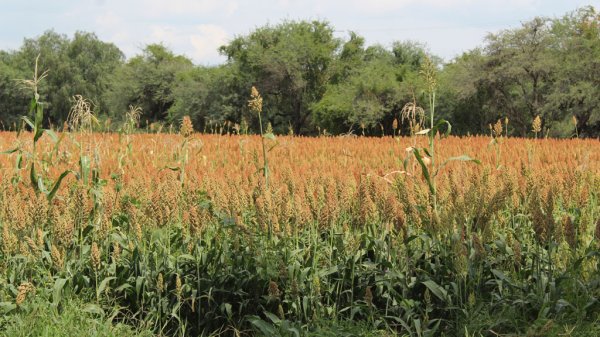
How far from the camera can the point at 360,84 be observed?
1517 inches

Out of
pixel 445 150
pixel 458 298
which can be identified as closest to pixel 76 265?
pixel 458 298

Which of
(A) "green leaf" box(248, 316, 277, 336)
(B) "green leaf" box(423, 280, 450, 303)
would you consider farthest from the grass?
(B) "green leaf" box(423, 280, 450, 303)

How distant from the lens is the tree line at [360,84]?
3481 centimetres

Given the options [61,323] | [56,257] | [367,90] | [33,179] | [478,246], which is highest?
[367,90]

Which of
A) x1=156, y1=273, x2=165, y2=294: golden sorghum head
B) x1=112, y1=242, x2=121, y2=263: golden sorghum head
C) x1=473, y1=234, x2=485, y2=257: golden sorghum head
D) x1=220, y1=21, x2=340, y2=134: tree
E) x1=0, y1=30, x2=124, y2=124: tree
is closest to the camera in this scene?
A: x1=473, y1=234, x2=485, y2=257: golden sorghum head

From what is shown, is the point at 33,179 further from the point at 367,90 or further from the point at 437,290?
the point at 367,90

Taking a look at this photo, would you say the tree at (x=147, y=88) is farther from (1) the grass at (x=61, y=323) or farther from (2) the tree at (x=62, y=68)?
(1) the grass at (x=61, y=323)

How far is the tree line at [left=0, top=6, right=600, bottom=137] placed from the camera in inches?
1371

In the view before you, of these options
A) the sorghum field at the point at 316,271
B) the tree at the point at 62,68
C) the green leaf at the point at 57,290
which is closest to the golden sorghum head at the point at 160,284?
the sorghum field at the point at 316,271

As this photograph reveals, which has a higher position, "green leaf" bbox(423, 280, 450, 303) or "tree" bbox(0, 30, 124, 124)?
"tree" bbox(0, 30, 124, 124)

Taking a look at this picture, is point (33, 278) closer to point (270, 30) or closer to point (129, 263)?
point (129, 263)

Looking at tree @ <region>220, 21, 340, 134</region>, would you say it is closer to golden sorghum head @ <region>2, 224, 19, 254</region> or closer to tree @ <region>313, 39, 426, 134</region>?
tree @ <region>313, 39, 426, 134</region>

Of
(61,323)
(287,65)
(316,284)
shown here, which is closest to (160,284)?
(61,323)

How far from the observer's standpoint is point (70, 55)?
6688 centimetres
